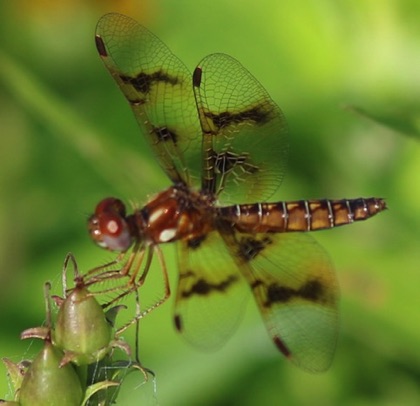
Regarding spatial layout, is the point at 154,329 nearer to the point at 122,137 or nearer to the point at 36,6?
the point at 122,137

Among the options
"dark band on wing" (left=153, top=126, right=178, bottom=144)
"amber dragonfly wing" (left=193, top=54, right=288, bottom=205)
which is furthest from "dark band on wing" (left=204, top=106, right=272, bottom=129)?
"dark band on wing" (left=153, top=126, right=178, bottom=144)

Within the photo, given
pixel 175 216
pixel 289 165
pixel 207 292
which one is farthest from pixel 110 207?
pixel 289 165

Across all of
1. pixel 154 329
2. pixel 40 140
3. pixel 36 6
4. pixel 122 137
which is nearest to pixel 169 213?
pixel 154 329

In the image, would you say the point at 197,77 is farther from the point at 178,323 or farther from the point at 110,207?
the point at 178,323

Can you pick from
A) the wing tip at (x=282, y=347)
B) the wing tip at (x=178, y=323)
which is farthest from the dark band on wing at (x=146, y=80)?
the wing tip at (x=282, y=347)

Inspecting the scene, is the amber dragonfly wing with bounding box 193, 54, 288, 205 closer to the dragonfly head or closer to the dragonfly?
the dragonfly

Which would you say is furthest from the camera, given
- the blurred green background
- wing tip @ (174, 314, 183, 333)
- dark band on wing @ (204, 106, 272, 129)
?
the blurred green background
